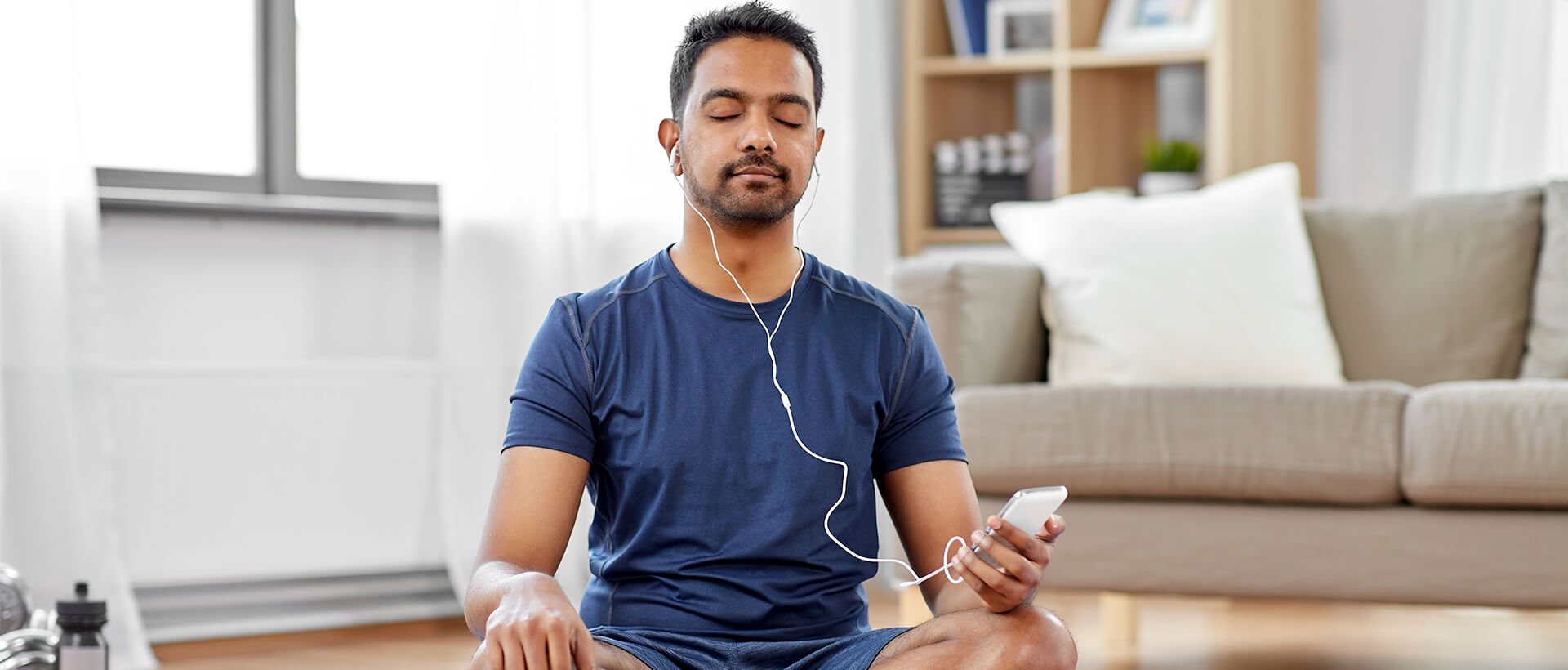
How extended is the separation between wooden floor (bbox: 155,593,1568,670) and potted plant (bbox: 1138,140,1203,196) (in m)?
0.90

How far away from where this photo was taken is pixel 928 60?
11.8ft

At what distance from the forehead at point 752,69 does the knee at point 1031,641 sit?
487mm

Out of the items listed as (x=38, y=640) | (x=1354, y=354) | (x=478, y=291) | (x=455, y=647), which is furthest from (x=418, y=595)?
(x=1354, y=354)

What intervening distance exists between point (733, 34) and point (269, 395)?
1.63 m

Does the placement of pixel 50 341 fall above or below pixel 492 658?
above

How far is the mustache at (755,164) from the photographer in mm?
1332

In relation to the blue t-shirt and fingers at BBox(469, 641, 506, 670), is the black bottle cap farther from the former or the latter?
fingers at BBox(469, 641, 506, 670)

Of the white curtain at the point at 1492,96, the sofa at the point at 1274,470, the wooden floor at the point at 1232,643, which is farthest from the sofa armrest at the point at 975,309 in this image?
the white curtain at the point at 1492,96

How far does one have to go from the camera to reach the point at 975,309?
8.10 ft

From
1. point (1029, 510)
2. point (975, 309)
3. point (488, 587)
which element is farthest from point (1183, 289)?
point (488, 587)

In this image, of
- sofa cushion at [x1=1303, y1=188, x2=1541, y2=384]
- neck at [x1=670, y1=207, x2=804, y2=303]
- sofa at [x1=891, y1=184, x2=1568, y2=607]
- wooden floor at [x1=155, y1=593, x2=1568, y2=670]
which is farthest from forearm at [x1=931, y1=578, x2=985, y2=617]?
sofa cushion at [x1=1303, y1=188, x2=1541, y2=384]

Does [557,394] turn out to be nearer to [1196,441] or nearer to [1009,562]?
[1009,562]

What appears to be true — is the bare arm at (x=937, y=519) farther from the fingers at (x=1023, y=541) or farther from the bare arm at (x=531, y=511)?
the bare arm at (x=531, y=511)

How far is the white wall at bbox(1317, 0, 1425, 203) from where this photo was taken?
3652mm
